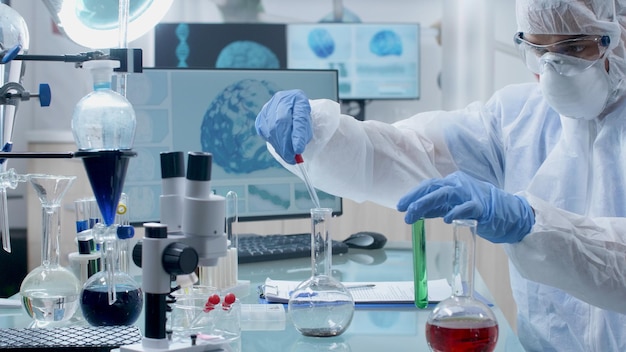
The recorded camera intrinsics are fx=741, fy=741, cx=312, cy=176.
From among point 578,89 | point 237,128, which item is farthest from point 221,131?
point 578,89

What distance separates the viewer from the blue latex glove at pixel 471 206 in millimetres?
1111

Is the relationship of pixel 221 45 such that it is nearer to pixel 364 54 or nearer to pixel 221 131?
pixel 364 54

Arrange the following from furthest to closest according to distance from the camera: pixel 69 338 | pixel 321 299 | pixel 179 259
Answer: pixel 321 299 < pixel 69 338 < pixel 179 259

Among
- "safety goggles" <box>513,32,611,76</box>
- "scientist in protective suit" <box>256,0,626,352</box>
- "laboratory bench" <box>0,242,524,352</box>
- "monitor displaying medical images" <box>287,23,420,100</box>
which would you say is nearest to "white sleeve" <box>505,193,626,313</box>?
"scientist in protective suit" <box>256,0,626,352</box>

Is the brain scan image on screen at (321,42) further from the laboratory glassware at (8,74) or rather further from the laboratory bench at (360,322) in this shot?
the laboratory glassware at (8,74)

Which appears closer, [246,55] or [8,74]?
[8,74]

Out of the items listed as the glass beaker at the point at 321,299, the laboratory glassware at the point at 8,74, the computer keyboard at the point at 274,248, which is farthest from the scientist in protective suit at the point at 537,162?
the laboratory glassware at the point at 8,74

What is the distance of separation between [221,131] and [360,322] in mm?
852

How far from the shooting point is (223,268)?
140cm

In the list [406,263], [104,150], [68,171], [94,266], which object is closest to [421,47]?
[68,171]

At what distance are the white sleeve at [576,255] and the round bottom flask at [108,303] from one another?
626 mm

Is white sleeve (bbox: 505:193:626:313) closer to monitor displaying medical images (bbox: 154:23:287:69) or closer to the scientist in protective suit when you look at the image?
the scientist in protective suit

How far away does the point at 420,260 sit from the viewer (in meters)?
1.05

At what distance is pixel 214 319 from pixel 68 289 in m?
0.27
